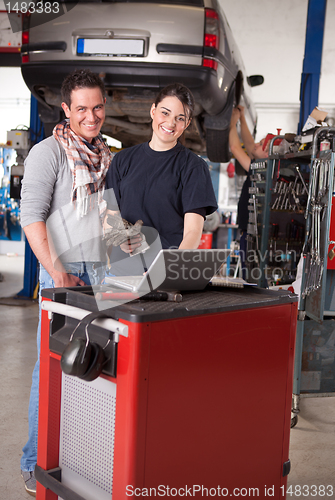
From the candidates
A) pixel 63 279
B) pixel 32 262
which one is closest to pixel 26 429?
pixel 63 279

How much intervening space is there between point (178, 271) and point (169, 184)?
499 mm

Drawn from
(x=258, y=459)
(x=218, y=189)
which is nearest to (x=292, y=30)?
(x=218, y=189)

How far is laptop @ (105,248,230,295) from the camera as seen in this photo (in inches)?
46.4

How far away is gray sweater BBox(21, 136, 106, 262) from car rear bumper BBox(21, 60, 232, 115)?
5.95 ft

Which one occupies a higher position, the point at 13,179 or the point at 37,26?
the point at 37,26

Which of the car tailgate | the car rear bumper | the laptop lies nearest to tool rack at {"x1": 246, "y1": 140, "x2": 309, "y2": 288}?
the car rear bumper

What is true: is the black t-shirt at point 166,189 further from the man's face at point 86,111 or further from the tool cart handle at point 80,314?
the tool cart handle at point 80,314

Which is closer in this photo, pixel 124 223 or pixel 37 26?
pixel 124 223

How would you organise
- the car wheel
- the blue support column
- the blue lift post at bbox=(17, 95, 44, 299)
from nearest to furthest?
the car wheel
the blue support column
the blue lift post at bbox=(17, 95, 44, 299)

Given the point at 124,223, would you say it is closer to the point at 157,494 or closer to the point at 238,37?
the point at 157,494

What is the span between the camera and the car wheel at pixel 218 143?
4.08 metres

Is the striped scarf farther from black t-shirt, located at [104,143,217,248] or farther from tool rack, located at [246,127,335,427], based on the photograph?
tool rack, located at [246,127,335,427]

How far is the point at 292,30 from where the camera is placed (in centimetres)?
812

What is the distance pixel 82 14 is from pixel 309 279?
243 cm
